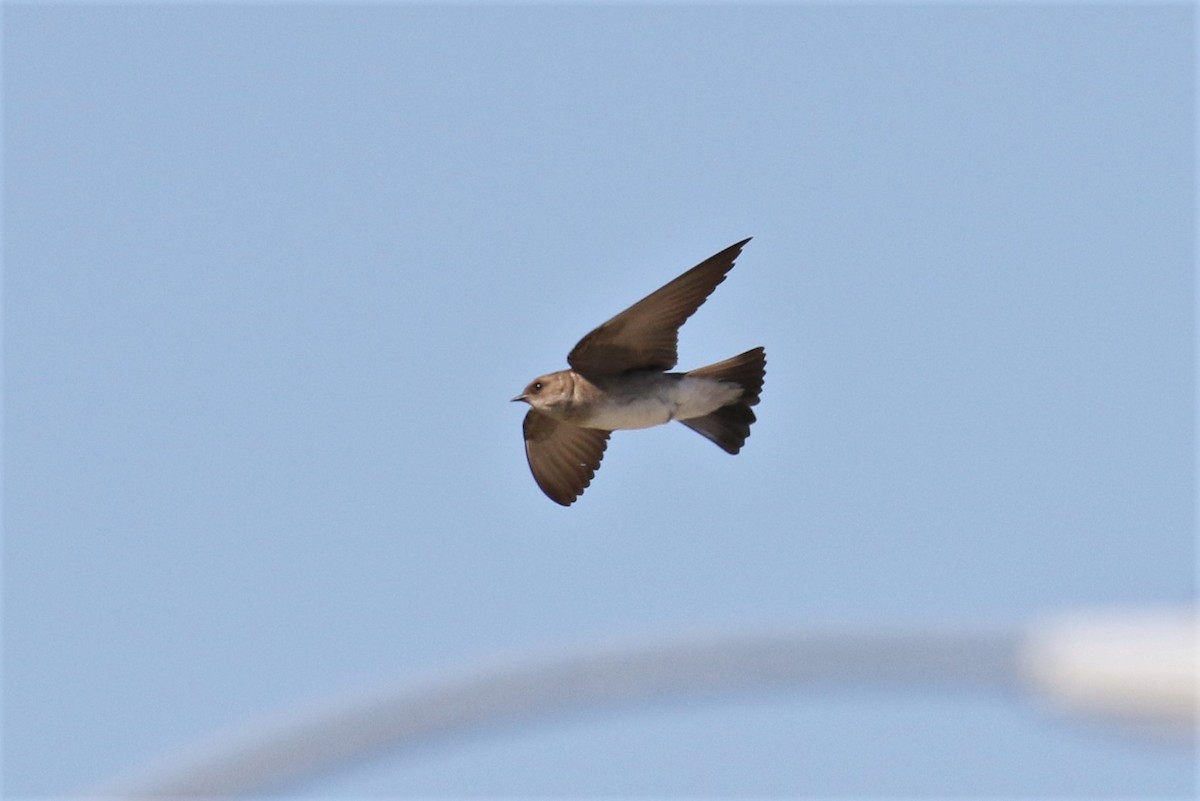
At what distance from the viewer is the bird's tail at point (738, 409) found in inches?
585

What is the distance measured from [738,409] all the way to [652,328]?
1.13 metres

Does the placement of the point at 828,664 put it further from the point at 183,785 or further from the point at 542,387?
the point at 542,387

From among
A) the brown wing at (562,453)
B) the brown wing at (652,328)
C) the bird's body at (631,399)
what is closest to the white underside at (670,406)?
the bird's body at (631,399)

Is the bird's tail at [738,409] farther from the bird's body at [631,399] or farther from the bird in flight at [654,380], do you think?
the bird's body at [631,399]

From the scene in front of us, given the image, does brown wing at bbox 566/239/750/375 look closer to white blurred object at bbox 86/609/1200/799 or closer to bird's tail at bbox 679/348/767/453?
bird's tail at bbox 679/348/767/453

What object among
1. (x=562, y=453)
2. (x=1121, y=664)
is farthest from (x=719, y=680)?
(x=562, y=453)

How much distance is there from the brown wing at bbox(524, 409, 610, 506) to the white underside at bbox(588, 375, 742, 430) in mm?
830

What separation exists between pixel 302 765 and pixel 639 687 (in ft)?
38.5

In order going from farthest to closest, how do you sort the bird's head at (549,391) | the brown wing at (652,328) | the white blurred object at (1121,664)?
the white blurred object at (1121,664), the bird's head at (549,391), the brown wing at (652,328)

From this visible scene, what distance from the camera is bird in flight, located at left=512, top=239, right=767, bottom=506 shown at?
14.0 m

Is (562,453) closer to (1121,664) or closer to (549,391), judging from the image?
(549,391)

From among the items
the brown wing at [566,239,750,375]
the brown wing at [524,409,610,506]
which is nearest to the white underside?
the brown wing at [566,239,750,375]

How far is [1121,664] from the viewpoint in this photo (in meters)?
68.2

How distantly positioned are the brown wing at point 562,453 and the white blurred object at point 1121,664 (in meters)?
52.8
